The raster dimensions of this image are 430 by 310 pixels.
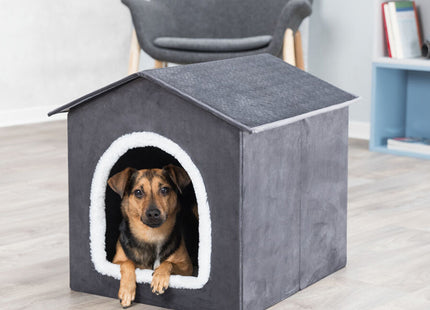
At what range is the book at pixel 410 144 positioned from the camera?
11.6 ft

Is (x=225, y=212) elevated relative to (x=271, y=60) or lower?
lower

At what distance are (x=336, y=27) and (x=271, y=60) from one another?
2.13 meters

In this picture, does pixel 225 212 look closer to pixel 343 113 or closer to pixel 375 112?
pixel 343 113

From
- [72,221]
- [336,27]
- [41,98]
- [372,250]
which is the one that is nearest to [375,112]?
[336,27]

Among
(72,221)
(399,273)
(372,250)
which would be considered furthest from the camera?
(372,250)

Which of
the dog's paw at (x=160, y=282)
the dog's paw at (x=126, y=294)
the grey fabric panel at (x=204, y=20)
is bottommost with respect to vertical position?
the dog's paw at (x=126, y=294)

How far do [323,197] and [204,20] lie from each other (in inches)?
90.8

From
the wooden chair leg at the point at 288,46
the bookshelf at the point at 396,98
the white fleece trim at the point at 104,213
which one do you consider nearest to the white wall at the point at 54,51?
the wooden chair leg at the point at 288,46

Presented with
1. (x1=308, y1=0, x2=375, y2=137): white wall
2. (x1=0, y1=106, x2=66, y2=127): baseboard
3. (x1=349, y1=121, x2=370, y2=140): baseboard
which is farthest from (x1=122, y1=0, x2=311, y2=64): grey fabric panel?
(x1=0, y1=106, x2=66, y2=127): baseboard

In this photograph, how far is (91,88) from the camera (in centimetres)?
474

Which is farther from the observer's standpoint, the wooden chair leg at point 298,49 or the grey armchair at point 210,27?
the wooden chair leg at point 298,49

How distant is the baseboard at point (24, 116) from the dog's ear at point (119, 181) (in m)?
2.66

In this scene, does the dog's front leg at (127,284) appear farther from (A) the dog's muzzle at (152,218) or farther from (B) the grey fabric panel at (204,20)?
(B) the grey fabric panel at (204,20)

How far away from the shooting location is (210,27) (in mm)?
4066
